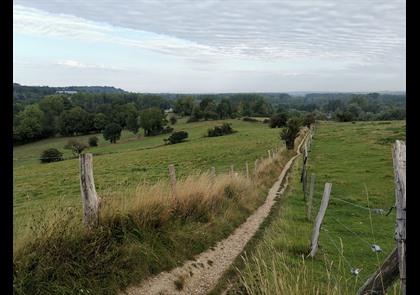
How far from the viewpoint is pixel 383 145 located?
41.5m

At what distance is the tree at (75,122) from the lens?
90.4 metres

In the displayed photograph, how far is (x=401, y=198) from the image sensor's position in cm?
350

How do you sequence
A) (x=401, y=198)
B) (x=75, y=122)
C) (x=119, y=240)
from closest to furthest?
(x=401, y=198) < (x=119, y=240) < (x=75, y=122)

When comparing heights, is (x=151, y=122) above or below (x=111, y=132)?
above

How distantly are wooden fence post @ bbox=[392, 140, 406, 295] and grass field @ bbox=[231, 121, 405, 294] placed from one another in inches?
15.4

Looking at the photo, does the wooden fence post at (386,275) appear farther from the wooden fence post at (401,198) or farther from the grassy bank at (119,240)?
the grassy bank at (119,240)

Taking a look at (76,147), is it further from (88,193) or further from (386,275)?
(386,275)

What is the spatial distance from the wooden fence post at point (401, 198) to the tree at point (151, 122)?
92371 millimetres

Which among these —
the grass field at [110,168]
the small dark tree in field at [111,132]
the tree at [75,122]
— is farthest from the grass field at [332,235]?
the tree at [75,122]

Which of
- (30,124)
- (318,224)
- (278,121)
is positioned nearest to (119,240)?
(318,224)

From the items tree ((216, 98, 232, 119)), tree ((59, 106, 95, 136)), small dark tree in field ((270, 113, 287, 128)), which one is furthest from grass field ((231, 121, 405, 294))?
tree ((216, 98, 232, 119))

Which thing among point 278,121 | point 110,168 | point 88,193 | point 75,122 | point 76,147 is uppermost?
point 278,121

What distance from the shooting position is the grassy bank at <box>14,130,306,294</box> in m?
5.49

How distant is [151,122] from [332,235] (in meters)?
85.4
